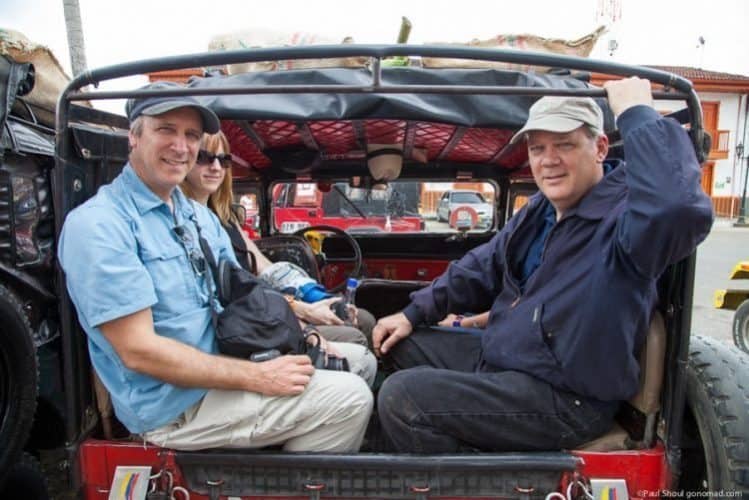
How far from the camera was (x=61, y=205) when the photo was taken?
5.63 ft

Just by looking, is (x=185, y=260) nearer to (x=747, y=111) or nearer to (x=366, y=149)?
(x=366, y=149)

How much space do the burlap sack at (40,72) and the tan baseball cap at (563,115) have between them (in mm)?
2244

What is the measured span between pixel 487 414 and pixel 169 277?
1159 mm

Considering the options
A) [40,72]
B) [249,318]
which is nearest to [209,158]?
[40,72]

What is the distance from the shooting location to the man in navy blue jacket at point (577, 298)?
1.49 meters

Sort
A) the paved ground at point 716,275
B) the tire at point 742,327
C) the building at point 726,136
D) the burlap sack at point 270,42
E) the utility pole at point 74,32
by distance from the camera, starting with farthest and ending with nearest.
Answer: the building at point 726,136
the utility pole at point 74,32
the paved ground at point 716,275
the tire at point 742,327
the burlap sack at point 270,42

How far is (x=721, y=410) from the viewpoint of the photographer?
1.71 metres

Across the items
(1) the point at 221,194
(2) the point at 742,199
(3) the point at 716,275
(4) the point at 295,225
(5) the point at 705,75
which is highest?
(5) the point at 705,75

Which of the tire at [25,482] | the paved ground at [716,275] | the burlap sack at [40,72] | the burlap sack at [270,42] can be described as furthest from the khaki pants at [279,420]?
the paved ground at [716,275]

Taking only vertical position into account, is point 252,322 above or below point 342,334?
above

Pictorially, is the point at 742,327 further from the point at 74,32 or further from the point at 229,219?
the point at 74,32

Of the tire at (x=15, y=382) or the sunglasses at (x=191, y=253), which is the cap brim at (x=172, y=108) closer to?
the sunglasses at (x=191, y=253)

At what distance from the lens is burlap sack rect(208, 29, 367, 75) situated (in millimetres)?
2307

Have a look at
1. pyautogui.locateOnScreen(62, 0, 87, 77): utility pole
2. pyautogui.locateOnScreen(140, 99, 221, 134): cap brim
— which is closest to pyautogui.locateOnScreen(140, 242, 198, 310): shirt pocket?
pyautogui.locateOnScreen(140, 99, 221, 134): cap brim
